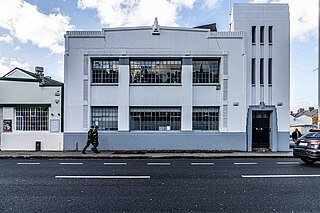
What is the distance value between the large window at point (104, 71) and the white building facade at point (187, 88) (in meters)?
0.07

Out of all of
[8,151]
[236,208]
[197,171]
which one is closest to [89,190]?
[236,208]

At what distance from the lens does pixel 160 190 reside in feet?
22.2

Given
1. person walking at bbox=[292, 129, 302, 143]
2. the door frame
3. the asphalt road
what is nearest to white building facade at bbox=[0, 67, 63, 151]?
the asphalt road

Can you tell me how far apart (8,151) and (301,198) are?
16.1m

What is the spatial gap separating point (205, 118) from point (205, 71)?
10.1 ft

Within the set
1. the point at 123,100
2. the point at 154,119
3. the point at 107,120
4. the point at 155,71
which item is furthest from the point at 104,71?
the point at 154,119

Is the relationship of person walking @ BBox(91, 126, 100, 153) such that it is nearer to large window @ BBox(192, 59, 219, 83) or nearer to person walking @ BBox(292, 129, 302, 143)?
large window @ BBox(192, 59, 219, 83)

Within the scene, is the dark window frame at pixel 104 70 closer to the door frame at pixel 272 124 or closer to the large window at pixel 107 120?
the large window at pixel 107 120

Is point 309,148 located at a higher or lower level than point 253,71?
lower

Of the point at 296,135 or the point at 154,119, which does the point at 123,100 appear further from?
the point at 296,135

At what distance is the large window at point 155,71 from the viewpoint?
17266mm

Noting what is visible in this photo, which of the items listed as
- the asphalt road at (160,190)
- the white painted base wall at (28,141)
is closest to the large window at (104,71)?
the white painted base wall at (28,141)

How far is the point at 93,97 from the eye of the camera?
16.9 meters

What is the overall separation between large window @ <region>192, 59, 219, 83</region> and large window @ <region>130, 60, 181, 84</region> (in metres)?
1.11
